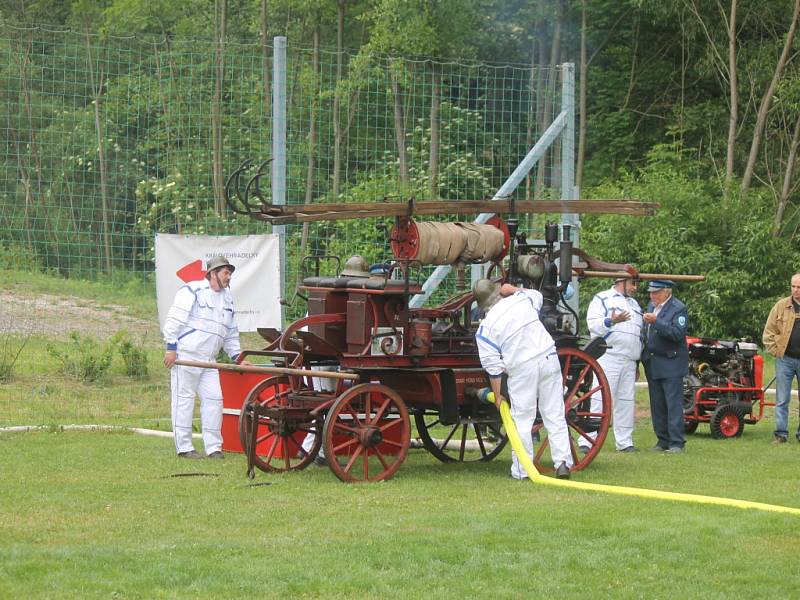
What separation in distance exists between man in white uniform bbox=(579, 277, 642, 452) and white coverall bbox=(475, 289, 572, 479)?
2.26 m

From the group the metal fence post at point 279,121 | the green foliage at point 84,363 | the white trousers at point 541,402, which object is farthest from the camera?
the green foliage at point 84,363

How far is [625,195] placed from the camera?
89.2ft

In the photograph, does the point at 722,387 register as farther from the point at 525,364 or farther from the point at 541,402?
the point at 525,364

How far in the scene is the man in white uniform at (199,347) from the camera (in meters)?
12.2

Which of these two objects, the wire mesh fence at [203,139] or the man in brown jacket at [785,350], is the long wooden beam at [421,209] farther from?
the wire mesh fence at [203,139]

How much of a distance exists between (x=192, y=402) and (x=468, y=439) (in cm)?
294

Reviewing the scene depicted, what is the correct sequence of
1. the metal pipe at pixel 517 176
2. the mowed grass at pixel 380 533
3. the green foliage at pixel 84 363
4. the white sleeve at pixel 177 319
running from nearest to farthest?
the mowed grass at pixel 380 533 → the white sleeve at pixel 177 319 → the metal pipe at pixel 517 176 → the green foliage at pixel 84 363

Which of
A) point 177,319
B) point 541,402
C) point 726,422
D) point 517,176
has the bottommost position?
point 726,422

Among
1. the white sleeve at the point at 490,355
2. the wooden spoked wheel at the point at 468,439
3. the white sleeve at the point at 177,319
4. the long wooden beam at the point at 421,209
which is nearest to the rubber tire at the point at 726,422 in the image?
the wooden spoked wheel at the point at 468,439

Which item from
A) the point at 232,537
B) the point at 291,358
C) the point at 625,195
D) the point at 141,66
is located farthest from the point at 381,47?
the point at 232,537

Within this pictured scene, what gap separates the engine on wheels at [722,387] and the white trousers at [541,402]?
3977 millimetres

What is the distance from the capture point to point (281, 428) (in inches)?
439

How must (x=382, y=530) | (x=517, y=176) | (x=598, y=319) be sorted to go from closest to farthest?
(x=382, y=530), (x=598, y=319), (x=517, y=176)

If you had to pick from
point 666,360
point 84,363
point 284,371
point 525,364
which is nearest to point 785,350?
point 666,360
